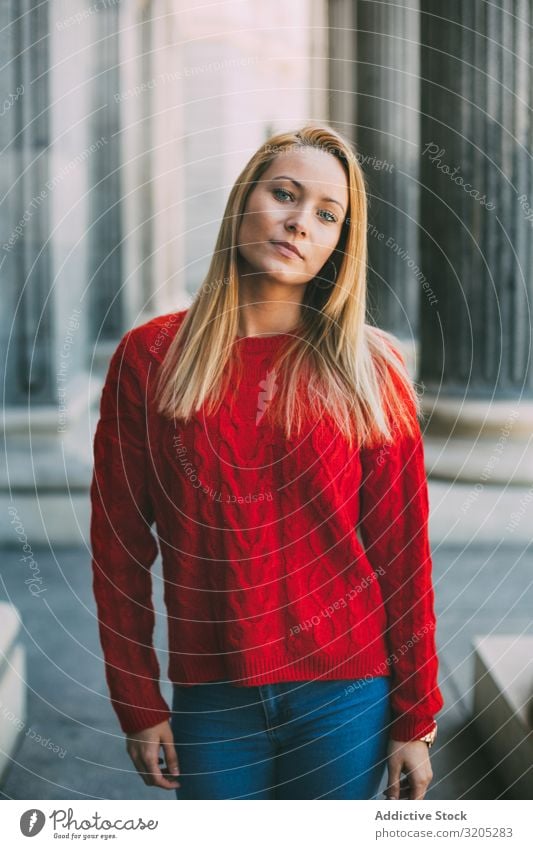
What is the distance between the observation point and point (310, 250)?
0.76m

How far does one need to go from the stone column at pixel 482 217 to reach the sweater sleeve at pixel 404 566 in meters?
0.29

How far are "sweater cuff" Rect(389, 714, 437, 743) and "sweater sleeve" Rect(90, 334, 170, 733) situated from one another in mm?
197

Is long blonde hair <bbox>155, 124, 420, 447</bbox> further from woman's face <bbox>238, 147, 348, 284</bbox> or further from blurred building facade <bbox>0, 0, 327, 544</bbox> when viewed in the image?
blurred building facade <bbox>0, 0, 327, 544</bbox>

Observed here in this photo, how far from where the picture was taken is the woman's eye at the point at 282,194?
0.76 meters

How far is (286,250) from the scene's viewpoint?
30.0 inches

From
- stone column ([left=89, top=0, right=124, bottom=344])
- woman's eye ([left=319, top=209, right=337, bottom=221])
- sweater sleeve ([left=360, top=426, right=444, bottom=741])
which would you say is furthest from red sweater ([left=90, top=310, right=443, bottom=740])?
stone column ([left=89, top=0, right=124, bottom=344])

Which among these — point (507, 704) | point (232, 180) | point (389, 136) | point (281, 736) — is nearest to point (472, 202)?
point (232, 180)

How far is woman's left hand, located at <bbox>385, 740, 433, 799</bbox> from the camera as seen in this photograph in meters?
0.81

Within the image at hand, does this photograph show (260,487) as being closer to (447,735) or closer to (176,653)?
(176,653)

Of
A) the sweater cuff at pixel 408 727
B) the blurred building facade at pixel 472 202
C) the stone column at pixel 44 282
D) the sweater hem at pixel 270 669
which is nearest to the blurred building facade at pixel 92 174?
the stone column at pixel 44 282

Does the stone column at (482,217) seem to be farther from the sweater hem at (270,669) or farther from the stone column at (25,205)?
the stone column at (25,205)
